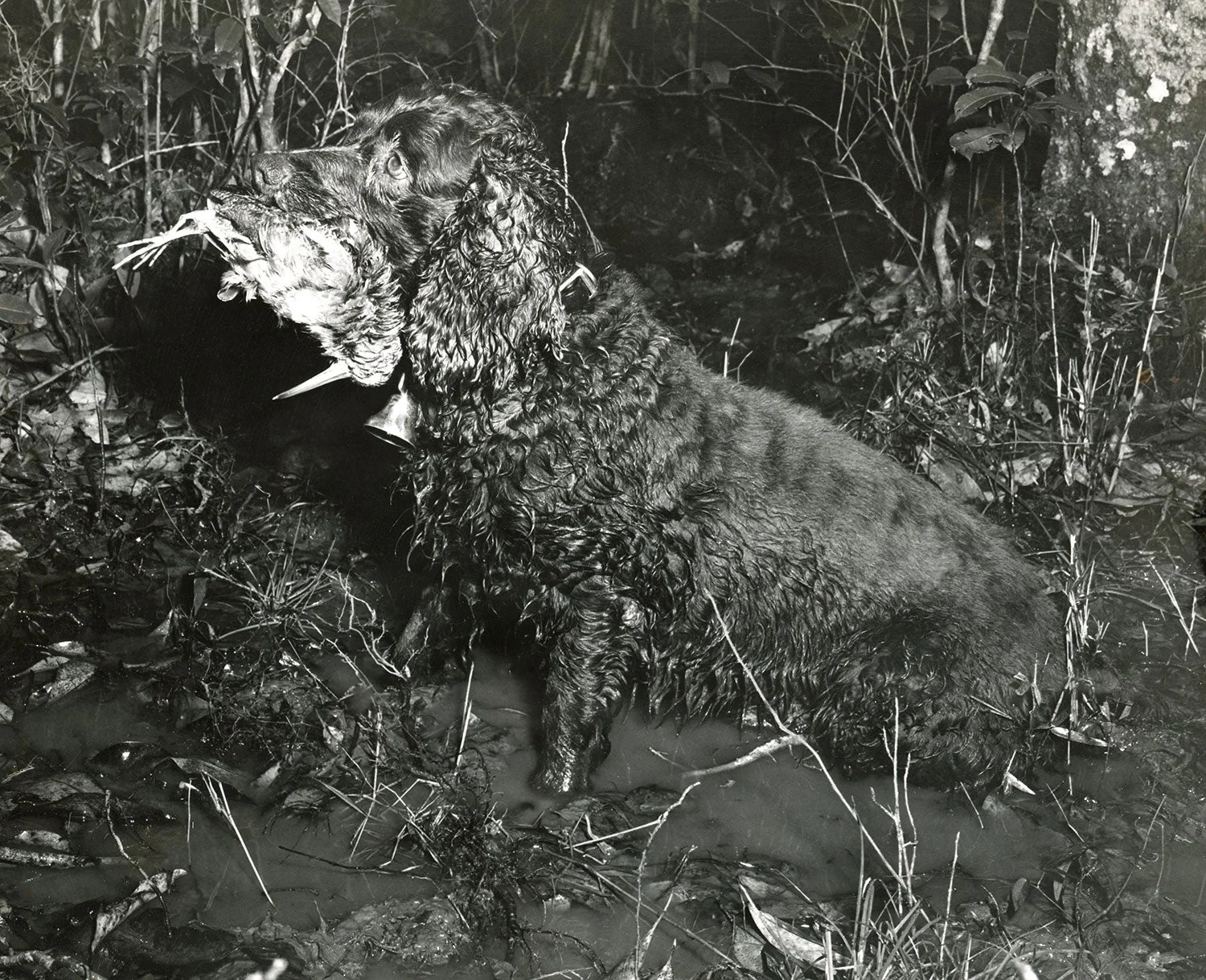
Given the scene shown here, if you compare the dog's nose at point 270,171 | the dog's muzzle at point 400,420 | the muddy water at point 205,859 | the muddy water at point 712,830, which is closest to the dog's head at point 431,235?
the dog's nose at point 270,171

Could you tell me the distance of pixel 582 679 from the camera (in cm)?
361

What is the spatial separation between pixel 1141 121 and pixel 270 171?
395cm

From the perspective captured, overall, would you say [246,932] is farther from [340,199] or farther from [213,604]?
[340,199]

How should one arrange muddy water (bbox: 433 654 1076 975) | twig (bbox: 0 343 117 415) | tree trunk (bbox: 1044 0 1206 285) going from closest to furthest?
1. muddy water (bbox: 433 654 1076 975)
2. twig (bbox: 0 343 117 415)
3. tree trunk (bbox: 1044 0 1206 285)

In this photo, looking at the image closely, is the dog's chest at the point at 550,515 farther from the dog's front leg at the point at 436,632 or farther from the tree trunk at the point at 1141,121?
the tree trunk at the point at 1141,121

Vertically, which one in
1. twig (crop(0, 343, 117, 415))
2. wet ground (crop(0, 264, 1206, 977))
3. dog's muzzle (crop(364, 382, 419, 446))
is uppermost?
dog's muzzle (crop(364, 382, 419, 446))

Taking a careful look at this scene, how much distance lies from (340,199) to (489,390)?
0.77m

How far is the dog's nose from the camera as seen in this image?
334 centimetres

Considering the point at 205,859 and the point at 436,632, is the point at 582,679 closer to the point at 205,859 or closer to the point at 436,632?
the point at 436,632

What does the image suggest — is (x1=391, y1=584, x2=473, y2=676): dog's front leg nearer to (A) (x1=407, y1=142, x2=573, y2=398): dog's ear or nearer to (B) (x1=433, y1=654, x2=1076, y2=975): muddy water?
(B) (x1=433, y1=654, x2=1076, y2=975): muddy water

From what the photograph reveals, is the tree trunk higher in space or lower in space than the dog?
higher

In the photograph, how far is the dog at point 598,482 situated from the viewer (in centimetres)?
344

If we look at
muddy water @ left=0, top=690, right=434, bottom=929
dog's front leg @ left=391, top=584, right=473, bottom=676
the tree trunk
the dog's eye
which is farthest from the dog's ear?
the tree trunk

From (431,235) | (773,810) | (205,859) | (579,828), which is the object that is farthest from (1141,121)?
(205,859)
